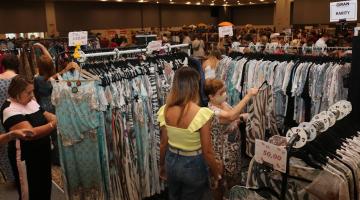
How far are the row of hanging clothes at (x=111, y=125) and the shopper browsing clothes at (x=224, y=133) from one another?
0.60 metres

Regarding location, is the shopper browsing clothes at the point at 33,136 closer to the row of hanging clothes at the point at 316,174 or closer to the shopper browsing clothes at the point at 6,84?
the shopper browsing clothes at the point at 6,84

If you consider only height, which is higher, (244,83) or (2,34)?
(2,34)

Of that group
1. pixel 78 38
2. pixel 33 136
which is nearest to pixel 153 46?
pixel 78 38

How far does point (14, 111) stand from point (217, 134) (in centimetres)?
176

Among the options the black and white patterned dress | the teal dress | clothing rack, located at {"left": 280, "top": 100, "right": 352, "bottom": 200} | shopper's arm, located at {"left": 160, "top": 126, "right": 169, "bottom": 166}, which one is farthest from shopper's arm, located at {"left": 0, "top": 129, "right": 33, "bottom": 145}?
clothing rack, located at {"left": 280, "top": 100, "right": 352, "bottom": 200}

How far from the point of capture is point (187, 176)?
236 cm

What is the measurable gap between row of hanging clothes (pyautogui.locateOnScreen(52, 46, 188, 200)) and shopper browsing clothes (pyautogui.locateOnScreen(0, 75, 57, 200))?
19cm

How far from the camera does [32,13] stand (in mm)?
17391

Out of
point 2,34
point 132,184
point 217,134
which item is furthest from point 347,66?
point 2,34

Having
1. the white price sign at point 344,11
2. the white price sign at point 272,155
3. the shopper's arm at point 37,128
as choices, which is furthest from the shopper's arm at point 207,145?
the white price sign at point 344,11

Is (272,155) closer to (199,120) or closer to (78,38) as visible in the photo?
(199,120)

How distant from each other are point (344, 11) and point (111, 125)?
2.83 meters

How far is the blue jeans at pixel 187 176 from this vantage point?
7.76 feet

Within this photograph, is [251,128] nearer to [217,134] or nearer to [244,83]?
[244,83]
